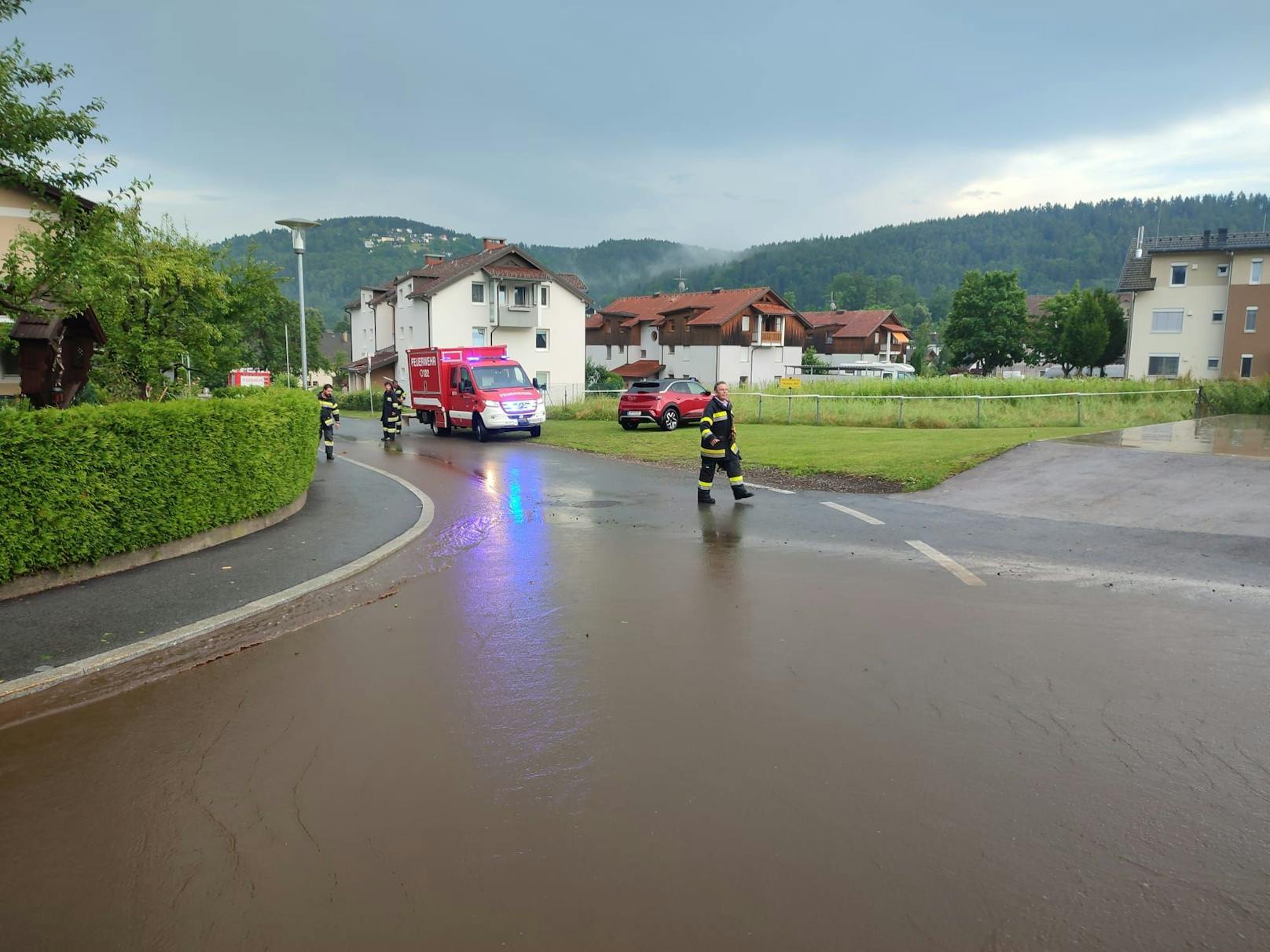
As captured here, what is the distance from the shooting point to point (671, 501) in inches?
514

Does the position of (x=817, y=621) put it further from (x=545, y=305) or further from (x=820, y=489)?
(x=545, y=305)

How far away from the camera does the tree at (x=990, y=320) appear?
70.9m

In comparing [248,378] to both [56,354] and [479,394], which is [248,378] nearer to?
[479,394]

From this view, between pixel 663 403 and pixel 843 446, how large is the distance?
331 inches

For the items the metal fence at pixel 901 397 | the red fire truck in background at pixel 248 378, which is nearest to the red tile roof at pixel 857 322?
the metal fence at pixel 901 397

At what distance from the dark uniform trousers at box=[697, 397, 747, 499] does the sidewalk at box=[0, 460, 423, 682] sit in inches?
163

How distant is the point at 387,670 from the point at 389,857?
2.28m

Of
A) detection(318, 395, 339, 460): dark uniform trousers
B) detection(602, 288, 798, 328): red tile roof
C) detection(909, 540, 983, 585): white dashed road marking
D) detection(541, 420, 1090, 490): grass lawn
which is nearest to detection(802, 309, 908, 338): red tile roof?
detection(602, 288, 798, 328): red tile roof

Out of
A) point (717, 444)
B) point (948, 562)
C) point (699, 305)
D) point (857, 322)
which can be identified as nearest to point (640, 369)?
point (699, 305)

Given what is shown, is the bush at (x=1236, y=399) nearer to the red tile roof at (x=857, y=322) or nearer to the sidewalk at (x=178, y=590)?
the sidewalk at (x=178, y=590)

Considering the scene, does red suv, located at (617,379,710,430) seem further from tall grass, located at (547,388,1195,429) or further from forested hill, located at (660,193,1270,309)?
forested hill, located at (660,193,1270,309)

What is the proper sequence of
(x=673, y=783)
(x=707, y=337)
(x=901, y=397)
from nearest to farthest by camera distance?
(x=673, y=783) → (x=901, y=397) → (x=707, y=337)

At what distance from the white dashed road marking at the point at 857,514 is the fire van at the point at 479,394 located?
14.7m

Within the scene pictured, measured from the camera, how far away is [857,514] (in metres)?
11.8
